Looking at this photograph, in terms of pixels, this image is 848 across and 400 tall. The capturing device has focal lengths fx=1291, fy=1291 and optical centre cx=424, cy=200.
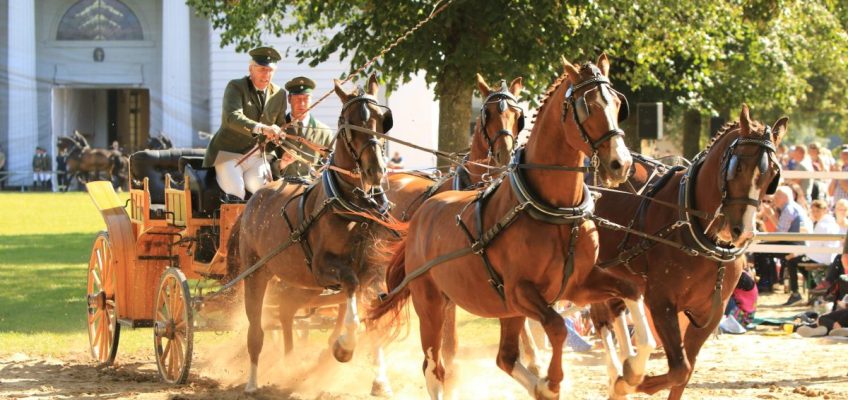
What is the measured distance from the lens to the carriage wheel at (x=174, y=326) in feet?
32.1

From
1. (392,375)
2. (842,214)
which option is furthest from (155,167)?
(842,214)

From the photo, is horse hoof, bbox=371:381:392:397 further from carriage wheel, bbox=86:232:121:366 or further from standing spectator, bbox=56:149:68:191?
standing spectator, bbox=56:149:68:191

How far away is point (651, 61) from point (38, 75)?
4372 centimetres

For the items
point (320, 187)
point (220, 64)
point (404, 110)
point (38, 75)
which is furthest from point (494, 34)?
point (38, 75)

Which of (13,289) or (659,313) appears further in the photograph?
(13,289)

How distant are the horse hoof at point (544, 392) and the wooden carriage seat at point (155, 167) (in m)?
5.79

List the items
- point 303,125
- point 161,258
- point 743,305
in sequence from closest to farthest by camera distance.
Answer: point 303,125 < point 161,258 < point 743,305

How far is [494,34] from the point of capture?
52.6 feet

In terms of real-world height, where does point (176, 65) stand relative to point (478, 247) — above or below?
above

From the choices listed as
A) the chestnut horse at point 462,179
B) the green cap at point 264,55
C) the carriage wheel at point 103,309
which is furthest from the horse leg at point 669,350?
the carriage wheel at point 103,309

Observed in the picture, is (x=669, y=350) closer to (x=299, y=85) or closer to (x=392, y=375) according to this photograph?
(x=392, y=375)

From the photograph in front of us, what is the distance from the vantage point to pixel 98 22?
185 ft

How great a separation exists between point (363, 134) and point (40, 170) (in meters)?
45.1

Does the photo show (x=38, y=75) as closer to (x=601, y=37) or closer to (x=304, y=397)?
(x=601, y=37)
